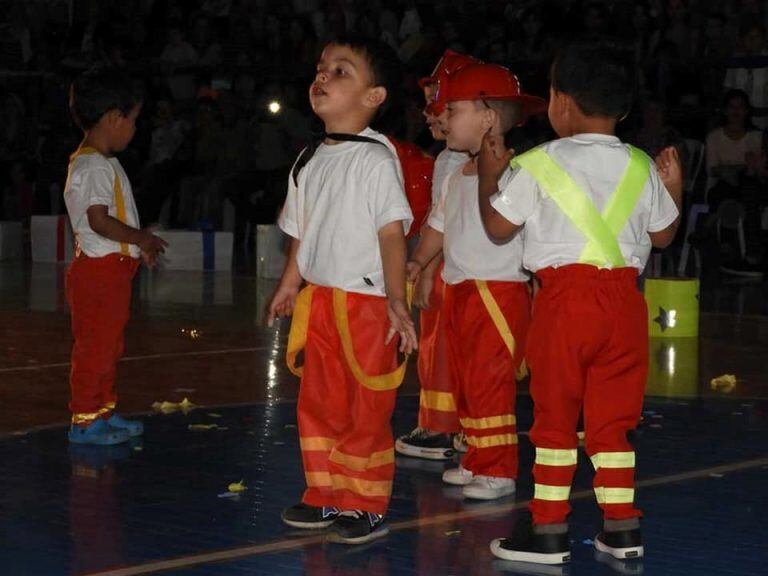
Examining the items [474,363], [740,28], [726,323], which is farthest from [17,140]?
[474,363]

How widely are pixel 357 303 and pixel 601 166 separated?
952mm

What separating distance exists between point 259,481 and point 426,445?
3.05 ft

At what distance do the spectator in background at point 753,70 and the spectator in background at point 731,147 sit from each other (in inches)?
23.5

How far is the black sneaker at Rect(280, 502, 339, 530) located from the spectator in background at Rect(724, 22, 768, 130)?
11.3m

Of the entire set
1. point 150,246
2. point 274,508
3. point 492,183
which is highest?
point 492,183

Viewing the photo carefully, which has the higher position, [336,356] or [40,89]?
[40,89]

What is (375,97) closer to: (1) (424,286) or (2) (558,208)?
(2) (558,208)

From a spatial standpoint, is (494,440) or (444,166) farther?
(444,166)

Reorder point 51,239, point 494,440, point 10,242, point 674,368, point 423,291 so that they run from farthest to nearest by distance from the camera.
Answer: point 10,242, point 51,239, point 674,368, point 423,291, point 494,440

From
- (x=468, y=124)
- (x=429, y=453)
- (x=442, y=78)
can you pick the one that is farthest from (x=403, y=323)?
(x=429, y=453)

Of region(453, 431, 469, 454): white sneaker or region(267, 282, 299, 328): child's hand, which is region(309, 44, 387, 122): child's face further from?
region(453, 431, 469, 454): white sneaker

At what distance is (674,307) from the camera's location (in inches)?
412

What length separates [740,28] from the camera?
1602 centimetres

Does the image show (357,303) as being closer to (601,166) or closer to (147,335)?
(601,166)
